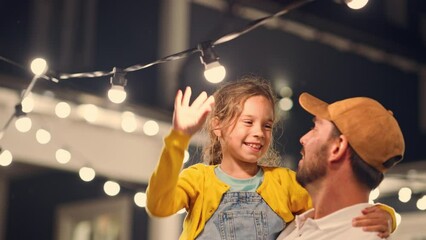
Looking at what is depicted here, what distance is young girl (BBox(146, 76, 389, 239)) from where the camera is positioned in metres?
2.42

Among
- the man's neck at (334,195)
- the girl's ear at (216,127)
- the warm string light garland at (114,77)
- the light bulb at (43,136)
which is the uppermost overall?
the light bulb at (43,136)

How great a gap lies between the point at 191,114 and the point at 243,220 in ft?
1.31

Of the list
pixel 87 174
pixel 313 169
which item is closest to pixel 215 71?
pixel 313 169

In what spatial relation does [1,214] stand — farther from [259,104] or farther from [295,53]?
[259,104]

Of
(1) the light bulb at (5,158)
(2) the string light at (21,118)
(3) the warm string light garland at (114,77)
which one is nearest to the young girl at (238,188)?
(3) the warm string light garland at (114,77)

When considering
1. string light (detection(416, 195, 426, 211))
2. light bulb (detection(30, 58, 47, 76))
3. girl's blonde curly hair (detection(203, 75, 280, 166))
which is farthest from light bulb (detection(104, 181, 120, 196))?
girl's blonde curly hair (detection(203, 75, 280, 166))

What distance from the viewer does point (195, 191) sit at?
2457mm

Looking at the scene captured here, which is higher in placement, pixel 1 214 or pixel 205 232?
pixel 1 214

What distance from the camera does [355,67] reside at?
6598 millimetres

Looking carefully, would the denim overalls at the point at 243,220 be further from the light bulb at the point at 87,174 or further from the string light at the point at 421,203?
the string light at the point at 421,203

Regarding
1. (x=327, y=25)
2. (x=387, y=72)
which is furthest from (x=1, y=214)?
(x=387, y=72)

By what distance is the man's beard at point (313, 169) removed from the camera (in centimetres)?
233

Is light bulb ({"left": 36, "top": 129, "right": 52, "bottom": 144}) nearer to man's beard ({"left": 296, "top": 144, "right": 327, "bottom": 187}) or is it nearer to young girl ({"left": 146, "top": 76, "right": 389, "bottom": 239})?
young girl ({"left": 146, "top": 76, "right": 389, "bottom": 239})

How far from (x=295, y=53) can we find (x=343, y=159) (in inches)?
156
